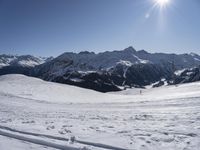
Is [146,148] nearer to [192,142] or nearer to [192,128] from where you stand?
[192,142]

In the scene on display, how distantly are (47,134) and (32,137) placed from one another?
0.56 m

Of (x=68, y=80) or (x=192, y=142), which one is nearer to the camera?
(x=192, y=142)

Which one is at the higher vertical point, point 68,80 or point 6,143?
point 68,80

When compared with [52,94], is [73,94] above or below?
above

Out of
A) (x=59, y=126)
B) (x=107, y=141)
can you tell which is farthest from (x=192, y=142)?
(x=59, y=126)

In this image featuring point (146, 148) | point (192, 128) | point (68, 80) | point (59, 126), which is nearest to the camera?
point (146, 148)

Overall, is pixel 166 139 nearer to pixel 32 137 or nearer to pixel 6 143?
pixel 32 137

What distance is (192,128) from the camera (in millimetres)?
9625

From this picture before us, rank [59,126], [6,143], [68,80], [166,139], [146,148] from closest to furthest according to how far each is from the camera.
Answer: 1. [146,148]
2. [166,139]
3. [6,143]
4. [59,126]
5. [68,80]

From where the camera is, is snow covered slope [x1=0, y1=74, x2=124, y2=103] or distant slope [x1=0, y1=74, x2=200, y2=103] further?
snow covered slope [x1=0, y1=74, x2=124, y2=103]

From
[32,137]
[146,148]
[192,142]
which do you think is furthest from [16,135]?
[192,142]

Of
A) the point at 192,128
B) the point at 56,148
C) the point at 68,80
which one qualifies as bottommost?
the point at 56,148

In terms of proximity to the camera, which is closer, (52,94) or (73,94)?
(52,94)

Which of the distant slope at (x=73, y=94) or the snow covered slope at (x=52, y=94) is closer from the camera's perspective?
the distant slope at (x=73, y=94)
